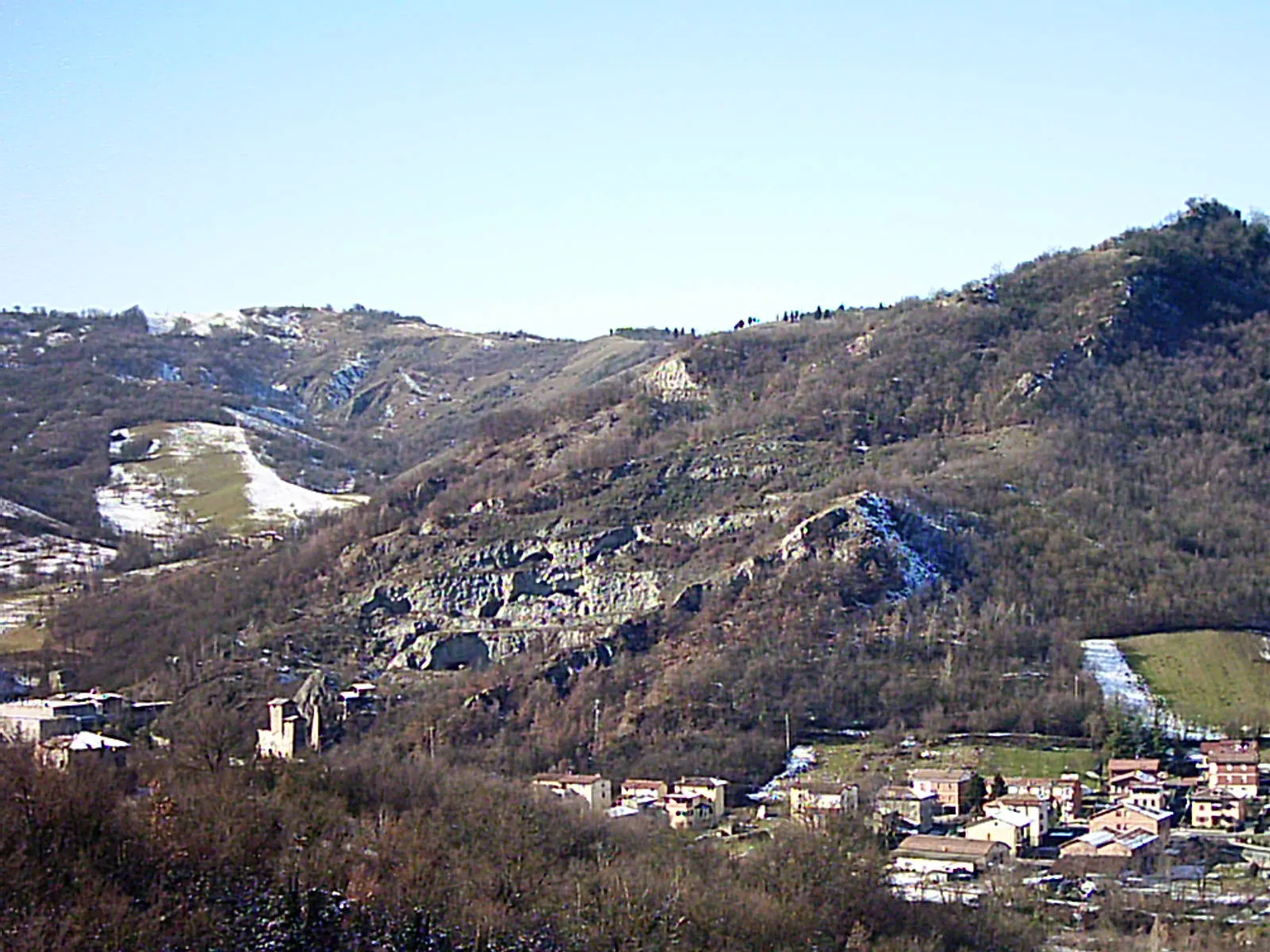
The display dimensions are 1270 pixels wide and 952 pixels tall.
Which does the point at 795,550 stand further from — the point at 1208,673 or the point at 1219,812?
the point at 1219,812

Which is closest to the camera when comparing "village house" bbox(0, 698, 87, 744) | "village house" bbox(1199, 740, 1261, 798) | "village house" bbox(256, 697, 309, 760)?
"village house" bbox(1199, 740, 1261, 798)

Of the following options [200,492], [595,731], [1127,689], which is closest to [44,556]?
[200,492]

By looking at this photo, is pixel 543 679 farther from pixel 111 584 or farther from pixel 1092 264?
pixel 1092 264

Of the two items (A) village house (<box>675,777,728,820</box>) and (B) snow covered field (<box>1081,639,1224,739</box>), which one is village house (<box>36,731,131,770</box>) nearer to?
(A) village house (<box>675,777,728,820</box>)

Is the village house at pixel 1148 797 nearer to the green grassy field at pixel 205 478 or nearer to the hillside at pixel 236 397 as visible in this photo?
the hillside at pixel 236 397

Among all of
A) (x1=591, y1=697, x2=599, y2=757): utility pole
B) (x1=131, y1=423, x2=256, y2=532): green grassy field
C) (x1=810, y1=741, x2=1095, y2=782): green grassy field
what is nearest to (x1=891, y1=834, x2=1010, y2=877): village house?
(x1=810, y1=741, x2=1095, y2=782): green grassy field

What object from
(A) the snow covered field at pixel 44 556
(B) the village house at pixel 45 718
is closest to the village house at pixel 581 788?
(B) the village house at pixel 45 718
